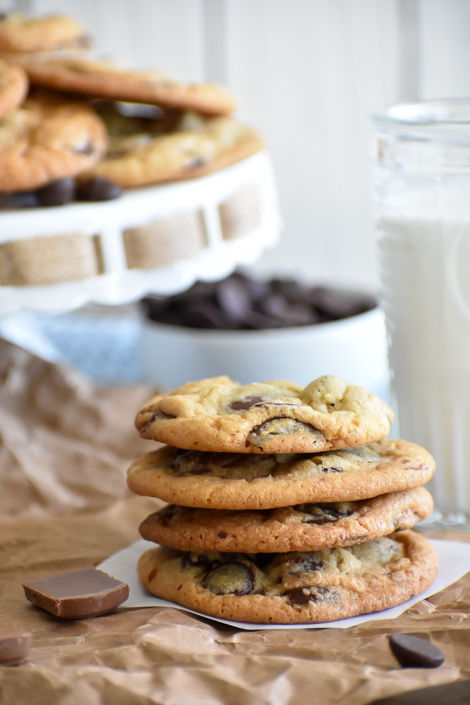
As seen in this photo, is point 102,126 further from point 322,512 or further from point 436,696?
point 436,696

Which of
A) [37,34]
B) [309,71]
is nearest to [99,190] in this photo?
[37,34]

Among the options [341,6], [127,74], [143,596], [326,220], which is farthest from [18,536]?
[341,6]

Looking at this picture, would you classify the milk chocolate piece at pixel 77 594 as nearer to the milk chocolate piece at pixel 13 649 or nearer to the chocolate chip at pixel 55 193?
the milk chocolate piece at pixel 13 649

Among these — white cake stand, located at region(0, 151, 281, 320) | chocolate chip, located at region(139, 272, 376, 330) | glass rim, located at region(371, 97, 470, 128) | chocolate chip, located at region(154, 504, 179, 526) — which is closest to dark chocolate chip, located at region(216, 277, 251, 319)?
chocolate chip, located at region(139, 272, 376, 330)

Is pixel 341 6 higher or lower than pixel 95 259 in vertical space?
higher

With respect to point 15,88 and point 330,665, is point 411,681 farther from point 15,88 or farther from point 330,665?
point 15,88

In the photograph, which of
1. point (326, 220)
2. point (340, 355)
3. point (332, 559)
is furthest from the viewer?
point (326, 220)
